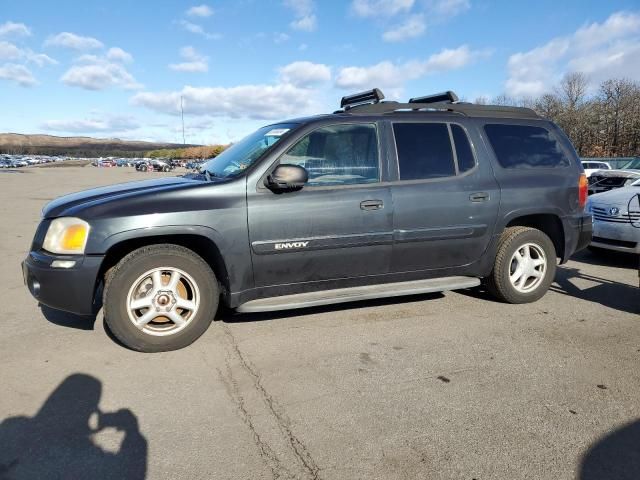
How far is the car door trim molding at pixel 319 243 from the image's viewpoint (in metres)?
3.62

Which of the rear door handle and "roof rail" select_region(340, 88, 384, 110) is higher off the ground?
"roof rail" select_region(340, 88, 384, 110)

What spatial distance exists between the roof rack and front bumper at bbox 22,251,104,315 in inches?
102

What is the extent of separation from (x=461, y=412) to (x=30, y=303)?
426 cm

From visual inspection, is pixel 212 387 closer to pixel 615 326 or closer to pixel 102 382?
pixel 102 382

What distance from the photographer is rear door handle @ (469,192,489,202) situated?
429cm

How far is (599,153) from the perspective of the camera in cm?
4897

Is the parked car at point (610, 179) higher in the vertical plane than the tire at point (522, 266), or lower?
higher

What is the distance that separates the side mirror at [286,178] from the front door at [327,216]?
0.06 m

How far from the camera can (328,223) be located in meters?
3.76

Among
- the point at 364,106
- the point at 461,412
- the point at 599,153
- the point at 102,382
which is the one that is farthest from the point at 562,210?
the point at 599,153

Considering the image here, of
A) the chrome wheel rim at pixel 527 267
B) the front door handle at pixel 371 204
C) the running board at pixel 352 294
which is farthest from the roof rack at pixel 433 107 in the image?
the running board at pixel 352 294

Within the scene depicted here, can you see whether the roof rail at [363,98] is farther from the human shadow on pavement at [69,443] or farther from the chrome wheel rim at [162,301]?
the human shadow on pavement at [69,443]

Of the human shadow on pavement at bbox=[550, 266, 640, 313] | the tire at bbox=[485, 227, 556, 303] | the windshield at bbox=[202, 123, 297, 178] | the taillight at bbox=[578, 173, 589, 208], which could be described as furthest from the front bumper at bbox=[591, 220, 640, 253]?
the windshield at bbox=[202, 123, 297, 178]

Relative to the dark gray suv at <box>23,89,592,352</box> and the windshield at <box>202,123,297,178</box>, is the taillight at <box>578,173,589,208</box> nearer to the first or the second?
the dark gray suv at <box>23,89,592,352</box>
